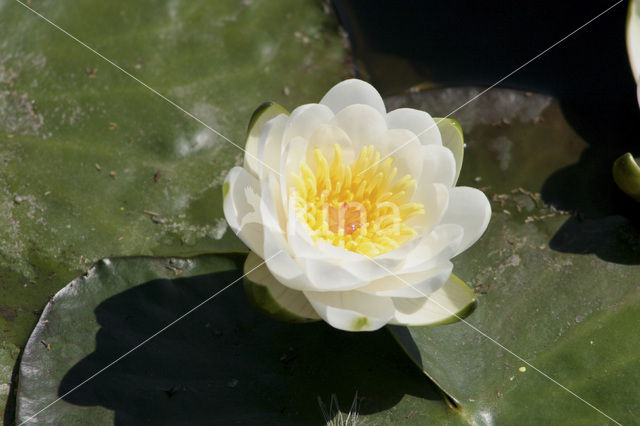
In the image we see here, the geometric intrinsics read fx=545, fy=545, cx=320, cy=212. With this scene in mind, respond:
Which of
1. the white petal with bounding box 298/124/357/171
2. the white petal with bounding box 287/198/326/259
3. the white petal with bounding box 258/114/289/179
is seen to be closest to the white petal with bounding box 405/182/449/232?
the white petal with bounding box 298/124/357/171

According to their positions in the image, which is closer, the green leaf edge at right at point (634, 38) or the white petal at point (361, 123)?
the white petal at point (361, 123)

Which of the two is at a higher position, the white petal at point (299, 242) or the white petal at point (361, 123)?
the white petal at point (361, 123)

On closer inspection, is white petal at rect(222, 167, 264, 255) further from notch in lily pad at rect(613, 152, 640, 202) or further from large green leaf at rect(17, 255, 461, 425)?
notch in lily pad at rect(613, 152, 640, 202)

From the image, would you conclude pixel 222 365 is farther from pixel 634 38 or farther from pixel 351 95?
pixel 634 38

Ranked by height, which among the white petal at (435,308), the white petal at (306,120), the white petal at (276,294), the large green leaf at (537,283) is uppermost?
the white petal at (306,120)

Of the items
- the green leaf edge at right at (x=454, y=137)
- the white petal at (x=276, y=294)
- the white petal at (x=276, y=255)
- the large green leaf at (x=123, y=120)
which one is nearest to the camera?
the white petal at (x=276, y=255)

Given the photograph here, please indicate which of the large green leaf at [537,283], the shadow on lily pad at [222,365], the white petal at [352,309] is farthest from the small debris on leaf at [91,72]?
the white petal at [352,309]

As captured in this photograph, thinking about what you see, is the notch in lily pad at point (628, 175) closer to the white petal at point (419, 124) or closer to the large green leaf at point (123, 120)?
the white petal at point (419, 124)
